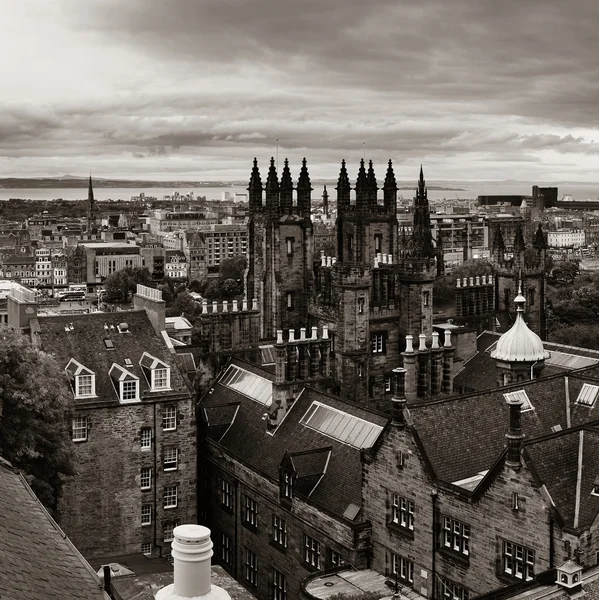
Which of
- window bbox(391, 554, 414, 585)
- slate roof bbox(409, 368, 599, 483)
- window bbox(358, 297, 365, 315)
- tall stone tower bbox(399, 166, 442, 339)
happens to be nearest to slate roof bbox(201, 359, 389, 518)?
window bbox(391, 554, 414, 585)

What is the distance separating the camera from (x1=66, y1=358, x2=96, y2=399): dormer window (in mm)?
47125

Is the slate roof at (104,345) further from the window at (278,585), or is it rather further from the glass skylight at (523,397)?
the glass skylight at (523,397)

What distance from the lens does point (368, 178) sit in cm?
6600

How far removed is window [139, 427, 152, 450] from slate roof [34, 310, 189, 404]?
179 centimetres

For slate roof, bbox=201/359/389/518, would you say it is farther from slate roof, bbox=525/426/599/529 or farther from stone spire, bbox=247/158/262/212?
stone spire, bbox=247/158/262/212

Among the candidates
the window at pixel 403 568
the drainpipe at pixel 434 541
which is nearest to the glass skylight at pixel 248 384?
the window at pixel 403 568

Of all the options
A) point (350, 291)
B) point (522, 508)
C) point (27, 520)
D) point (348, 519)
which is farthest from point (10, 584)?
point (350, 291)

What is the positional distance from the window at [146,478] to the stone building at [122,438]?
53 mm

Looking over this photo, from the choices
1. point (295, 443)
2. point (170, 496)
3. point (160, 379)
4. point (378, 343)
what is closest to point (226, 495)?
point (170, 496)

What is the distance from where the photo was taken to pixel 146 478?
4834 cm

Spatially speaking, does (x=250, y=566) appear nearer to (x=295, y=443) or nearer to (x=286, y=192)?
(x=295, y=443)

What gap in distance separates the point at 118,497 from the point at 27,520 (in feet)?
103

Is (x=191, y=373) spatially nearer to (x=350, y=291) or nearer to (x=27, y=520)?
(x=350, y=291)

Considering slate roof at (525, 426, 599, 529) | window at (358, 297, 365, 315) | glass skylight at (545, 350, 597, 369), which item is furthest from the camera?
window at (358, 297, 365, 315)
